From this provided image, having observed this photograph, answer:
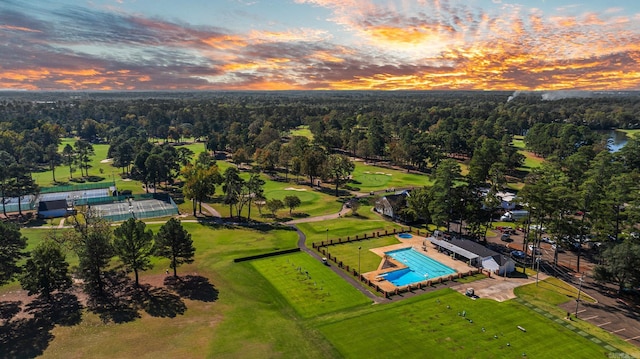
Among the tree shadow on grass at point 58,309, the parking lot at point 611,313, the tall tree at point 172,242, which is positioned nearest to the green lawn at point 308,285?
the tall tree at point 172,242

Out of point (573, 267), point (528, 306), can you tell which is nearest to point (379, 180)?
point (573, 267)

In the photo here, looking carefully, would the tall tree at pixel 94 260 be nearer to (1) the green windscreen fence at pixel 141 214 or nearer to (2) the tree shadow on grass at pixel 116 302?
(2) the tree shadow on grass at pixel 116 302

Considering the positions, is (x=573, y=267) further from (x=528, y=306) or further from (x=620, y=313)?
(x=528, y=306)

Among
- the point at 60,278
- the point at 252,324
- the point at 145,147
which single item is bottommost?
the point at 252,324

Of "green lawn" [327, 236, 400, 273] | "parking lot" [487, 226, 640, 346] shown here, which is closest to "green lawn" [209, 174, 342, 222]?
"green lawn" [327, 236, 400, 273]

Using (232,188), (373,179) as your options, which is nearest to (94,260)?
(232,188)

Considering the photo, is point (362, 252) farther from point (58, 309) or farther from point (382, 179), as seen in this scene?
point (382, 179)

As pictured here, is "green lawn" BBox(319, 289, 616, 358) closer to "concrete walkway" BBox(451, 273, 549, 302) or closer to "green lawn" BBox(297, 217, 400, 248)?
"concrete walkway" BBox(451, 273, 549, 302)
